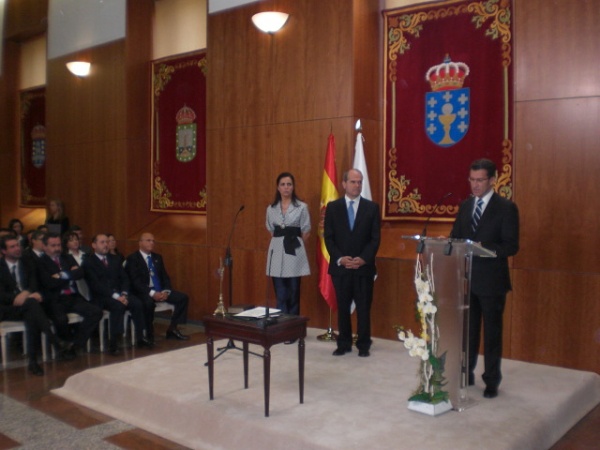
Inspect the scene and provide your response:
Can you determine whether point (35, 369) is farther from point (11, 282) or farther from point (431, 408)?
point (431, 408)

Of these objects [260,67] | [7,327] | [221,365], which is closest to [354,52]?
[260,67]

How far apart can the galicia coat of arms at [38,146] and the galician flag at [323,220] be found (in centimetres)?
610

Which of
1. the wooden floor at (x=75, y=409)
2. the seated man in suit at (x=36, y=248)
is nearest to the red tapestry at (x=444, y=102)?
the wooden floor at (x=75, y=409)

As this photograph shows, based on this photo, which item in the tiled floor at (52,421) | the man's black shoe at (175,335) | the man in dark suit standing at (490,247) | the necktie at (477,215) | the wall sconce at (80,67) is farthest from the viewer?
the wall sconce at (80,67)

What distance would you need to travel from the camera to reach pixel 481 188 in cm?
390

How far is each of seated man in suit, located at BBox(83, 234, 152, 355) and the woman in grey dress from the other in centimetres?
141

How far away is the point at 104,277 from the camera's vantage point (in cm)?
604

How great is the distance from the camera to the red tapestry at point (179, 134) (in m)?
7.77

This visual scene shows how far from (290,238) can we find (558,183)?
2162 millimetres

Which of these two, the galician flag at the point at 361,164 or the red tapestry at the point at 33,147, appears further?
the red tapestry at the point at 33,147

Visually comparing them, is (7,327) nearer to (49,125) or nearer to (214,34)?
(214,34)

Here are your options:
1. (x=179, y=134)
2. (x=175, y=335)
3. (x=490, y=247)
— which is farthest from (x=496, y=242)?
(x=179, y=134)

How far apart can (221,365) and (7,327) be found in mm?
1877

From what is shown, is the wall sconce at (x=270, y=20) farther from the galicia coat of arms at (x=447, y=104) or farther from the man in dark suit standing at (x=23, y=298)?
the man in dark suit standing at (x=23, y=298)
